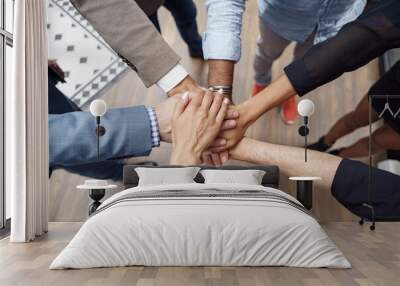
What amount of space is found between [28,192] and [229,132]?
2247 millimetres

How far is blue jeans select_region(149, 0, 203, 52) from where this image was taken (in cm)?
667

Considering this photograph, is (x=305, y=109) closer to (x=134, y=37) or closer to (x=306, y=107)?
(x=306, y=107)

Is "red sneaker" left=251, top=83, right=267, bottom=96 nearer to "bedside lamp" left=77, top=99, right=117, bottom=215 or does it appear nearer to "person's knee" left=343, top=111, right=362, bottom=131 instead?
"person's knee" left=343, top=111, right=362, bottom=131

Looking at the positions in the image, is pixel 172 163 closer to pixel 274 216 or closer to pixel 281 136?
pixel 281 136

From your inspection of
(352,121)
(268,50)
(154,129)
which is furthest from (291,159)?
(154,129)

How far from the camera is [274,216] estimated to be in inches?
162

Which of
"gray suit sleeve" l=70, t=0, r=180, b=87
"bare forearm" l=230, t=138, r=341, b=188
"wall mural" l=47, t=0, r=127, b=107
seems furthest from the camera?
"wall mural" l=47, t=0, r=127, b=107

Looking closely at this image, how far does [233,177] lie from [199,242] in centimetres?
197

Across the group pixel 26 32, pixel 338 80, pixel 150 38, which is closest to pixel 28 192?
pixel 26 32

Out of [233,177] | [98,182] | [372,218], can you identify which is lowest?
[372,218]

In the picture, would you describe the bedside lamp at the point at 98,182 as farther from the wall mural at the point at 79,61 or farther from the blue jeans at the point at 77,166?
the wall mural at the point at 79,61

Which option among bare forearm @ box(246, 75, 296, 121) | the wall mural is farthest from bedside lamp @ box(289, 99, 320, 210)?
the wall mural

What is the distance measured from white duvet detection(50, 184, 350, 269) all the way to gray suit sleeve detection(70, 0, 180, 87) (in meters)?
2.09

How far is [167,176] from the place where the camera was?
5.92 meters
